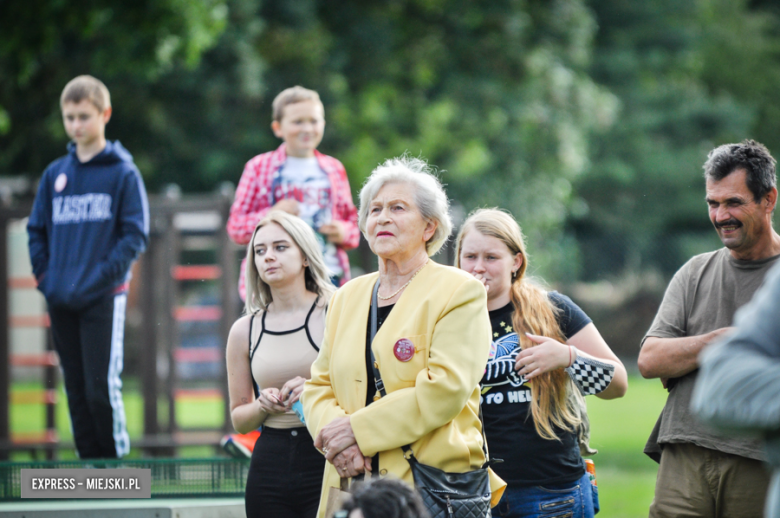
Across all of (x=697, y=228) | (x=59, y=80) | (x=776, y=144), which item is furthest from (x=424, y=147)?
(x=776, y=144)

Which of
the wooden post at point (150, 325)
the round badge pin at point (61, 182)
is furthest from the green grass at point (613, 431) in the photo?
the round badge pin at point (61, 182)

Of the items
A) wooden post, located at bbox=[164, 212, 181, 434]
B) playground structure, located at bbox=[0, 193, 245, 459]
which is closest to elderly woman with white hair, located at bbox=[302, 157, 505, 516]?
playground structure, located at bbox=[0, 193, 245, 459]

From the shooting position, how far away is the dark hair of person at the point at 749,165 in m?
3.75

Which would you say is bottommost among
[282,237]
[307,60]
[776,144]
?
[282,237]

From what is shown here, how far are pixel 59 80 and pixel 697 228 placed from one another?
82.3 feet

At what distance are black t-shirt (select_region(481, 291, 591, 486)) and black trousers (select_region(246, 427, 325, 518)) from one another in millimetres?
755

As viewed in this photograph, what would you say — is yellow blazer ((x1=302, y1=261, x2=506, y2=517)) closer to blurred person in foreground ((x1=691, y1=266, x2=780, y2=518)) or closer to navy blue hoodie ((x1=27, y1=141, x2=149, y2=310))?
blurred person in foreground ((x1=691, y1=266, x2=780, y2=518))

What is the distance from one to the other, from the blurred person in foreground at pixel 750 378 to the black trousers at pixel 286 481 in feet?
7.21

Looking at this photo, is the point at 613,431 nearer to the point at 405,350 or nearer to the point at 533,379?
the point at 533,379

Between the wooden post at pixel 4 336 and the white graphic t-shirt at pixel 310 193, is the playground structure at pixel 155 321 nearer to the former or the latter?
the wooden post at pixel 4 336

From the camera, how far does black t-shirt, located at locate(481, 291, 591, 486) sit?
3.74m

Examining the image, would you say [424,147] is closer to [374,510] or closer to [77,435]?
[77,435]

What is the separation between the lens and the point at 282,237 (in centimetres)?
427

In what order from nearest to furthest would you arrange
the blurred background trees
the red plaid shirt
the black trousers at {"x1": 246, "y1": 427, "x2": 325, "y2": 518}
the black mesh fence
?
the black trousers at {"x1": 246, "y1": 427, "x2": 325, "y2": 518} → the black mesh fence → the red plaid shirt → the blurred background trees
